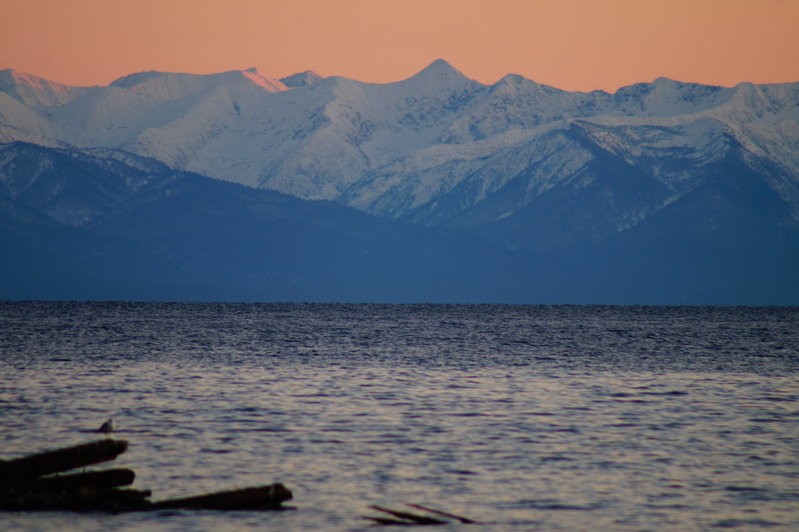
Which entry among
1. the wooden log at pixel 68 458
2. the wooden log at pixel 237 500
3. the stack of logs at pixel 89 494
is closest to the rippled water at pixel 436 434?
the wooden log at pixel 237 500

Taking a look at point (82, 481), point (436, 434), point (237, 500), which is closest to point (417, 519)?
point (237, 500)

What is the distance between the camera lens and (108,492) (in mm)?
29562

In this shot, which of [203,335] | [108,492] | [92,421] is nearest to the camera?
[108,492]

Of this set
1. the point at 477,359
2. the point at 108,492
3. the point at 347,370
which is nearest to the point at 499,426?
the point at 108,492

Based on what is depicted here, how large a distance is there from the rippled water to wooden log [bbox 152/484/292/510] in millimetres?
372

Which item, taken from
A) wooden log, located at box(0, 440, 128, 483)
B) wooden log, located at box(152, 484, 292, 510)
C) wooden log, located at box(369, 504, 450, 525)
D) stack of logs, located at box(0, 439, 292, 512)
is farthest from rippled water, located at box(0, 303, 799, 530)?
wooden log, located at box(0, 440, 128, 483)

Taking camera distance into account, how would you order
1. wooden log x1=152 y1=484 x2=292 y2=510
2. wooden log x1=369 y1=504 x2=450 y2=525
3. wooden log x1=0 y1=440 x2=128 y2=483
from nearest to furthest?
wooden log x1=0 y1=440 x2=128 y2=483, wooden log x1=369 y1=504 x2=450 y2=525, wooden log x1=152 y1=484 x2=292 y2=510

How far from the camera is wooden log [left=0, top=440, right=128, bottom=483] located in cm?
2745

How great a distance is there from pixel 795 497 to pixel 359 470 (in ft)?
37.8

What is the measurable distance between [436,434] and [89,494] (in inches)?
603

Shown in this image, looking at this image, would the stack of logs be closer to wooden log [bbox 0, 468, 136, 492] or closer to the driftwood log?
wooden log [bbox 0, 468, 136, 492]

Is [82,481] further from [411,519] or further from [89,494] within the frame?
[411,519]

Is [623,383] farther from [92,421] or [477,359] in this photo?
[92,421]

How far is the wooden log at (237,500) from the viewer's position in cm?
2895
